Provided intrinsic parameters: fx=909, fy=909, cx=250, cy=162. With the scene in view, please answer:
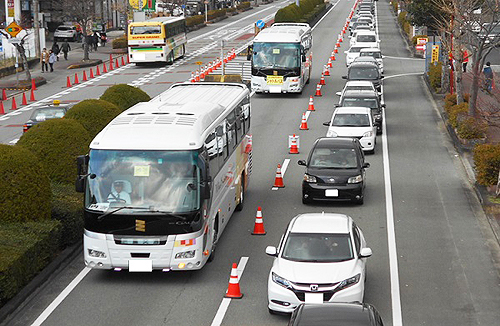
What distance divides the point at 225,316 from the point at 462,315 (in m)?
4.12

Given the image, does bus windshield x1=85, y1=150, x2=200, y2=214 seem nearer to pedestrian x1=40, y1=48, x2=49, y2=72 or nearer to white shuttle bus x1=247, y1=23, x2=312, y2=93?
white shuttle bus x1=247, y1=23, x2=312, y2=93

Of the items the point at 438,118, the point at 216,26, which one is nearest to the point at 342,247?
the point at 438,118

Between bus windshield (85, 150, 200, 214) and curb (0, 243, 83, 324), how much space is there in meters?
1.73

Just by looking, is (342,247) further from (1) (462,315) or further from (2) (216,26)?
(2) (216,26)

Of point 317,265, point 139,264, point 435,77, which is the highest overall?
point 317,265

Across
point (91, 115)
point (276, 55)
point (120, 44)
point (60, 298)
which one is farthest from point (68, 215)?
point (120, 44)

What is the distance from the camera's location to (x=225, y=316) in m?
15.7

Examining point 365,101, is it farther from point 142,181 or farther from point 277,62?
point 142,181

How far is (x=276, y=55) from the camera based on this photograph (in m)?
43.3

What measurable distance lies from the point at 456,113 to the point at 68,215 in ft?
63.7

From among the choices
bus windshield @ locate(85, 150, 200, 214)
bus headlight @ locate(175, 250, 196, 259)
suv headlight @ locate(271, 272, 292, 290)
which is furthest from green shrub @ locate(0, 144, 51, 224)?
suv headlight @ locate(271, 272, 292, 290)

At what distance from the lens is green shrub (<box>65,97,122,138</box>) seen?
24172 mm

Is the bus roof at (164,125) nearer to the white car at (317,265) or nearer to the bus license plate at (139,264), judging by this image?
the bus license plate at (139,264)

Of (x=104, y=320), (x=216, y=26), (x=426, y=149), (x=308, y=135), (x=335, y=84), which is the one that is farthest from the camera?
(x=216, y=26)
